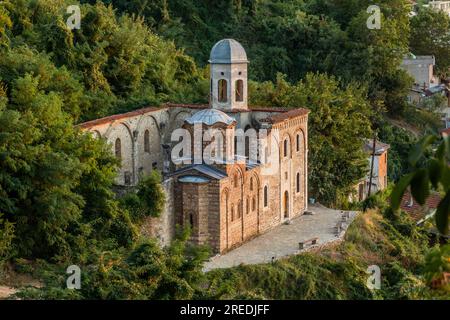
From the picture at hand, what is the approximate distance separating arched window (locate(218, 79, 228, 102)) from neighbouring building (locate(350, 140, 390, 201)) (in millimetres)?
10216

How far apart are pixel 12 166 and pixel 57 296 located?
5431 millimetres

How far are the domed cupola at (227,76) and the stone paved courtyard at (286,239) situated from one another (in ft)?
14.4

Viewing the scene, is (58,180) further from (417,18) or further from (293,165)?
(417,18)

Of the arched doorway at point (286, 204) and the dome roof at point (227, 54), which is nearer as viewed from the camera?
the dome roof at point (227, 54)

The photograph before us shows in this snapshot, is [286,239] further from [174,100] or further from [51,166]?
[51,166]

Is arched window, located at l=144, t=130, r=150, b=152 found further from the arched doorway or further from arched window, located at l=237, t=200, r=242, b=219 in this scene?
the arched doorway

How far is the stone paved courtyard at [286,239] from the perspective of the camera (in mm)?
28391

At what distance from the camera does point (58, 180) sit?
24875 mm

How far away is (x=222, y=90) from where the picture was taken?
32469 millimetres

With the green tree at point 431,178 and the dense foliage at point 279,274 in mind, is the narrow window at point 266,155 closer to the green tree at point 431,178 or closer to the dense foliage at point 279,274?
the dense foliage at point 279,274

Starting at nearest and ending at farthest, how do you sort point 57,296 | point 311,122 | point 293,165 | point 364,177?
point 57,296 → point 293,165 → point 311,122 → point 364,177

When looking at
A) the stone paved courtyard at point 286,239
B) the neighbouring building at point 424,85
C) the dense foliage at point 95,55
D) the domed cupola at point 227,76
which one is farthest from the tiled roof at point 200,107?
the neighbouring building at point 424,85

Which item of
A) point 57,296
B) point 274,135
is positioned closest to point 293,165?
point 274,135

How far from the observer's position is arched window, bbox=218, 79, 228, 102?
32.4m
